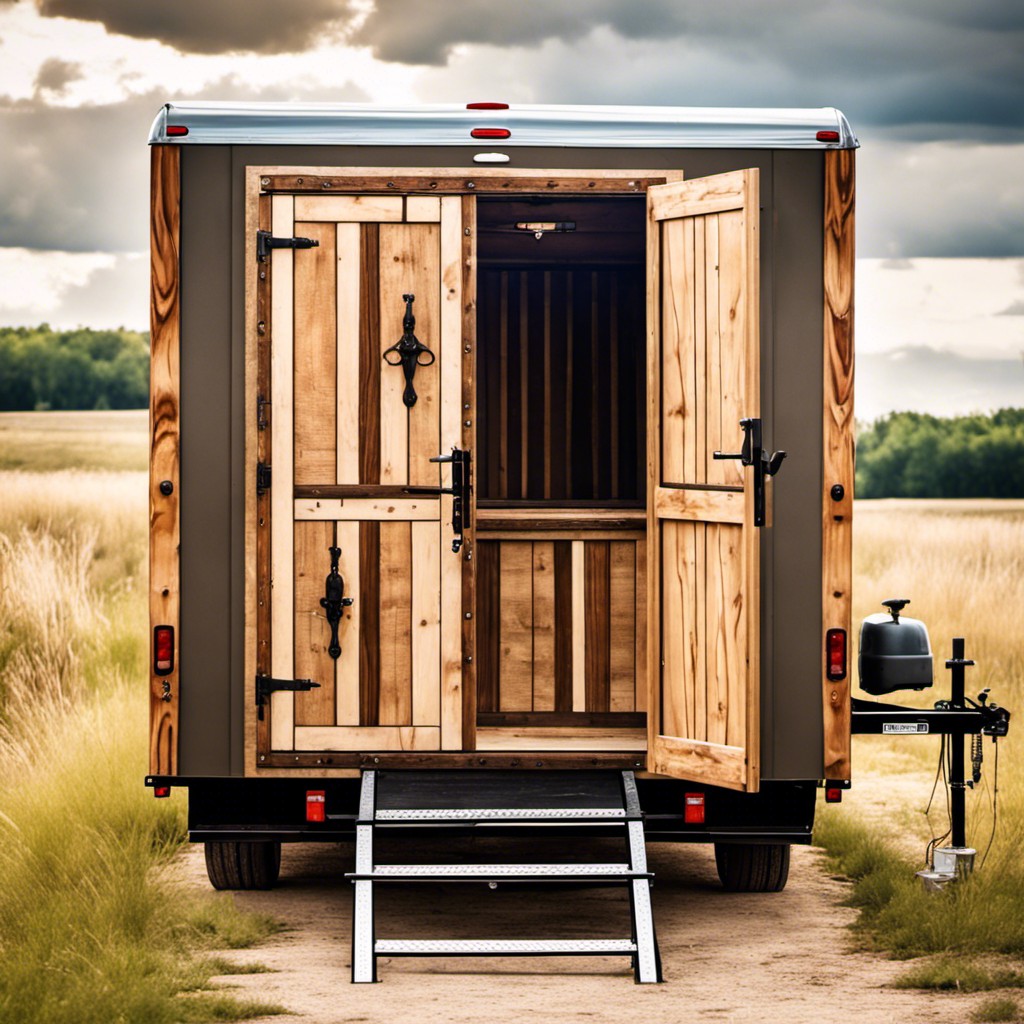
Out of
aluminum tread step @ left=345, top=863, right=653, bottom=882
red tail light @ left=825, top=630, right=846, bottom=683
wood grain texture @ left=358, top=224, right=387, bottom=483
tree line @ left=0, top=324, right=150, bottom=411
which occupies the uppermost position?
tree line @ left=0, top=324, right=150, bottom=411

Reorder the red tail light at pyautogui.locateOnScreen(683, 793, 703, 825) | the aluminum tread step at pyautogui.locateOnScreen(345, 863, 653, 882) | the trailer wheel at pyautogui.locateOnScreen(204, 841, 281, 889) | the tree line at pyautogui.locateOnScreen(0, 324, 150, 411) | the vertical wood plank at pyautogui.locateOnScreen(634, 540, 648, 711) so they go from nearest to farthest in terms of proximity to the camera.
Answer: the aluminum tread step at pyautogui.locateOnScreen(345, 863, 653, 882) < the red tail light at pyautogui.locateOnScreen(683, 793, 703, 825) < the trailer wheel at pyautogui.locateOnScreen(204, 841, 281, 889) < the vertical wood plank at pyautogui.locateOnScreen(634, 540, 648, 711) < the tree line at pyautogui.locateOnScreen(0, 324, 150, 411)

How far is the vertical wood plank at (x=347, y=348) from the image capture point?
627cm

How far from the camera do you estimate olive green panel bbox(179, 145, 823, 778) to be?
6172mm

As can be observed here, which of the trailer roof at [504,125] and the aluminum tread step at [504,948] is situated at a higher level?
the trailer roof at [504,125]

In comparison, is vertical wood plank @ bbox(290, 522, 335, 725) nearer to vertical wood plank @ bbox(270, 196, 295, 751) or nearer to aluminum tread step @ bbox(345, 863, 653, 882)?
vertical wood plank @ bbox(270, 196, 295, 751)

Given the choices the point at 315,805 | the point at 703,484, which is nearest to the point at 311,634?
the point at 315,805

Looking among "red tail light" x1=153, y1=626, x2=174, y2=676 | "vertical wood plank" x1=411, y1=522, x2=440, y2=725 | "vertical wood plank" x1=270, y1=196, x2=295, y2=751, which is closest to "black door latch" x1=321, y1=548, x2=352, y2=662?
"vertical wood plank" x1=270, y1=196, x2=295, y2=751

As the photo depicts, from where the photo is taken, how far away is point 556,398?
8.55 metres

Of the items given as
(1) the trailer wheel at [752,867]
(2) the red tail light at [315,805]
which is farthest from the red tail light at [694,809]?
(2) the red tail light at [315,805]

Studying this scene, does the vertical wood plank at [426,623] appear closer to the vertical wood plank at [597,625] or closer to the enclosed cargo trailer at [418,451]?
the enclosed cargo trailer at [418,451]

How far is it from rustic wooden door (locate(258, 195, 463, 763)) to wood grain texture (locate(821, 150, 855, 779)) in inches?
51.3

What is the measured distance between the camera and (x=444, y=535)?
6.32m

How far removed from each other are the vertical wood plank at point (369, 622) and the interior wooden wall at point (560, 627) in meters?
1.49

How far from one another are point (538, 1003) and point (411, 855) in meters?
2.68
